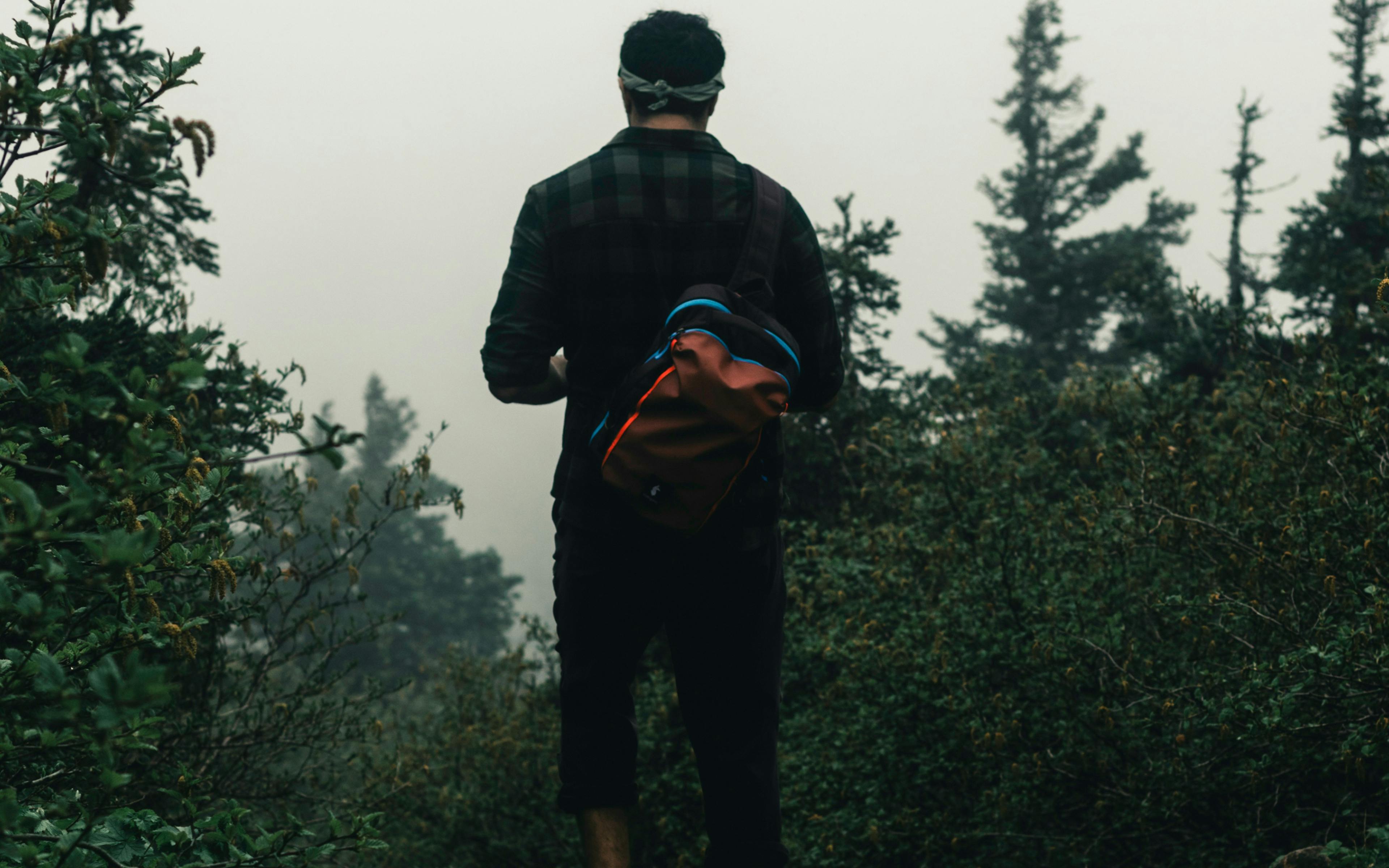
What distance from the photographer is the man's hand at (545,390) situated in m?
2.28

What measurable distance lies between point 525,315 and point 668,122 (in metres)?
0.53

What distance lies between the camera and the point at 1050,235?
28750 millimetres

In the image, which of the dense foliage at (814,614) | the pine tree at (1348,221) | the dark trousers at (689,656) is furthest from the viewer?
the pine tree at (1348,221)

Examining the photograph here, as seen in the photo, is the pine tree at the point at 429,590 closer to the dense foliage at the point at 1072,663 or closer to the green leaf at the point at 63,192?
the dense foliage at the point at 1072,663

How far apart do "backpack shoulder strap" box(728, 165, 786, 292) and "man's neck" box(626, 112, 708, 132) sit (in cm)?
16

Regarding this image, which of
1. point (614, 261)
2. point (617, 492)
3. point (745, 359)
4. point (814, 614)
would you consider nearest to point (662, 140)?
point (614, 261)

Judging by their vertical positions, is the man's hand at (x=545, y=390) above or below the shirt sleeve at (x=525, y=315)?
below

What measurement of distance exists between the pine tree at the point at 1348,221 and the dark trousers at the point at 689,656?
9.74 metres

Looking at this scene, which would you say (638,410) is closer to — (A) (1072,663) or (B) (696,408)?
(B) (696,408)

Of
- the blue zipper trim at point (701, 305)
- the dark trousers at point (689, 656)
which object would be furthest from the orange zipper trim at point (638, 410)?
the dark trousers at point (689, 656)

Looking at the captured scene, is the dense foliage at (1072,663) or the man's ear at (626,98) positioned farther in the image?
the dense foliage at (1072,663)

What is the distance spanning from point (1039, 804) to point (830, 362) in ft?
8.16

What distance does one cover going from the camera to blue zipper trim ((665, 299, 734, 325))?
201cm

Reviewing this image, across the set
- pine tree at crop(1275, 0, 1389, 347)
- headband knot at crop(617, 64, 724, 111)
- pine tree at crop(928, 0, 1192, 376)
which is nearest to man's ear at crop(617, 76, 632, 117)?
headband knot at crop(617, 64, 724, 111)
